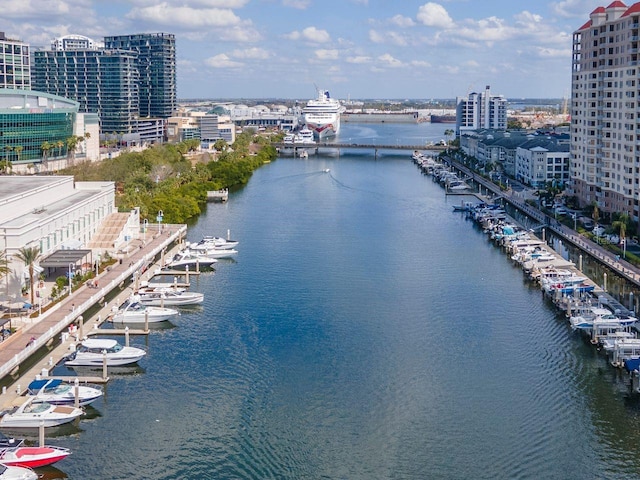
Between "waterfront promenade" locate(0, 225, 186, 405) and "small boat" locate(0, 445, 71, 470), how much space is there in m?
2.82

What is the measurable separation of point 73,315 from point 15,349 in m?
3.26

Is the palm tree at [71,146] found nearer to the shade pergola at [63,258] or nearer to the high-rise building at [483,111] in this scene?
the shade pergola at [63,258]

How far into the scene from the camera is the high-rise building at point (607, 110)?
3756cm

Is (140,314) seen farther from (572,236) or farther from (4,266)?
(572,236)

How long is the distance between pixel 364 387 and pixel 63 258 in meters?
12.8

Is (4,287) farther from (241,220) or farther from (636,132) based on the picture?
(636,132)

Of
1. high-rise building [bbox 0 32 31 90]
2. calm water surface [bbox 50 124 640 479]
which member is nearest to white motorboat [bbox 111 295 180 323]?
calm water surface [bbox 50 124 640 479]

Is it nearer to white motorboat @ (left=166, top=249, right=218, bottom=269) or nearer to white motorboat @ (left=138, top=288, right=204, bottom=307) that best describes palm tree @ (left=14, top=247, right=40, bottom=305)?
A: white motorboat @ (left=138, top=288, right=204, bottom=307)

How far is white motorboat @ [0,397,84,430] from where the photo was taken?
17562 millimetres

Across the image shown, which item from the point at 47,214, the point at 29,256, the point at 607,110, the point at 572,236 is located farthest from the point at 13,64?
the point at 572,236

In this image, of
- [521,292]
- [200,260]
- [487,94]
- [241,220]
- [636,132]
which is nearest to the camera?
[521,292]

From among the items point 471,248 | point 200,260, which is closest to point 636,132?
point 471,248

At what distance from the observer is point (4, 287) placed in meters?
25.6

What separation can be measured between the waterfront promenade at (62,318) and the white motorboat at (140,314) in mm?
818
